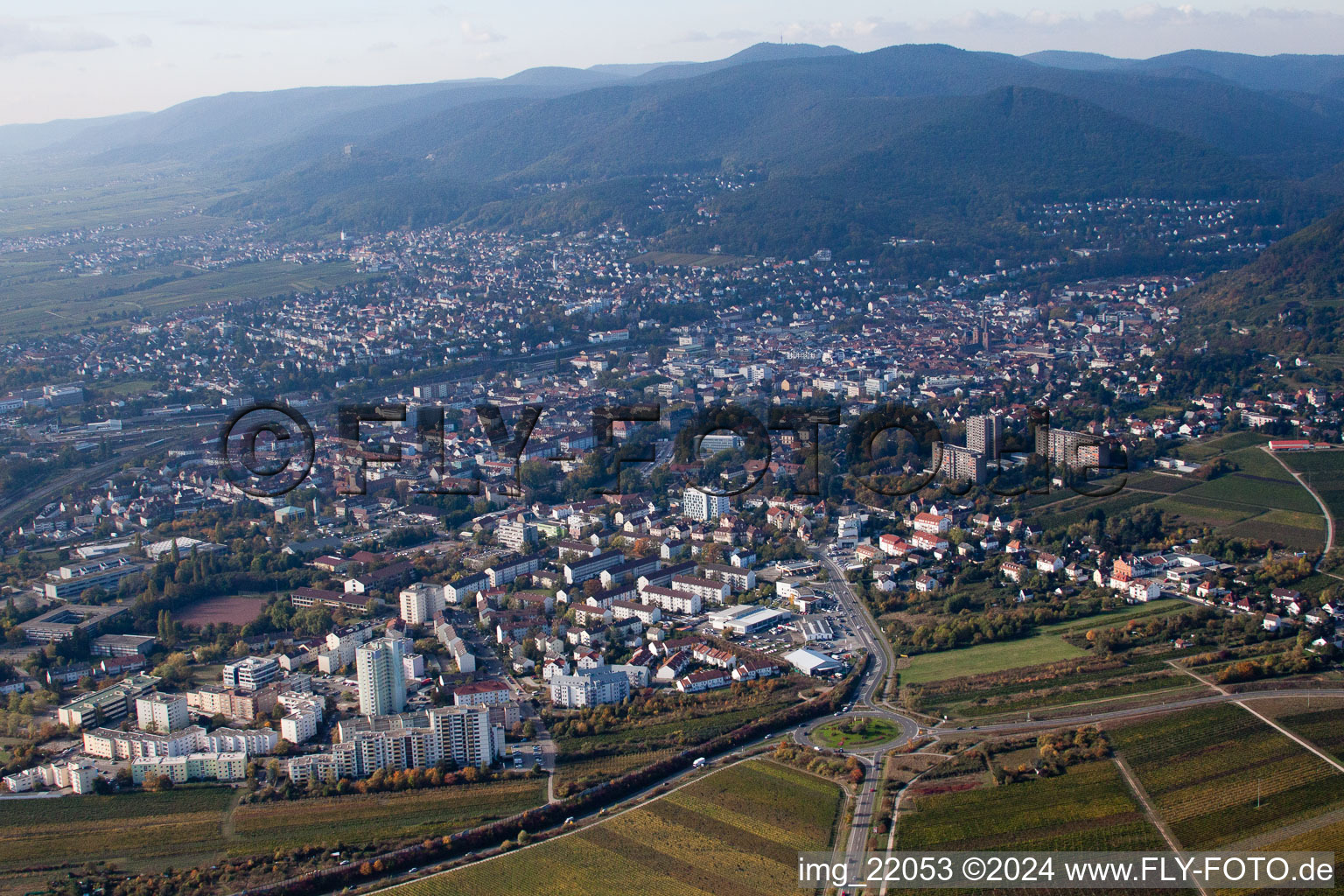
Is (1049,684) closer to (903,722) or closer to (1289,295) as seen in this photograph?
(903,722)

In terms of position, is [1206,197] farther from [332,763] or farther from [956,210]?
[332,763]

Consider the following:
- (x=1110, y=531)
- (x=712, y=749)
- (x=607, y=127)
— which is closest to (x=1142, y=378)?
(x=1110, y=531)

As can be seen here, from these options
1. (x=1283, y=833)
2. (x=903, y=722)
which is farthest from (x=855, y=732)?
(x=1283, y=833)

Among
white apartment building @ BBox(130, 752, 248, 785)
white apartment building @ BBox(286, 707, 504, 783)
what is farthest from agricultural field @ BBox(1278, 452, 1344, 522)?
white apartment building @ BBox(130, 752, 248, 785)

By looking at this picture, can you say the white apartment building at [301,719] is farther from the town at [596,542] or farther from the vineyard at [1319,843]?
the vineyard at [1319,843]

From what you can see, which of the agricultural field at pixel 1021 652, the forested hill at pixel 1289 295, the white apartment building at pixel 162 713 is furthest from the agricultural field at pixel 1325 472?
the white apartment building at pixel 162 713

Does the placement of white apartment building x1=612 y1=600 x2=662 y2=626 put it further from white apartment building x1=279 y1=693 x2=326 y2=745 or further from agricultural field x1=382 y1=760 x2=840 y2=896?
agricultural field x1=382 y1=760 x2=840 y2=896
